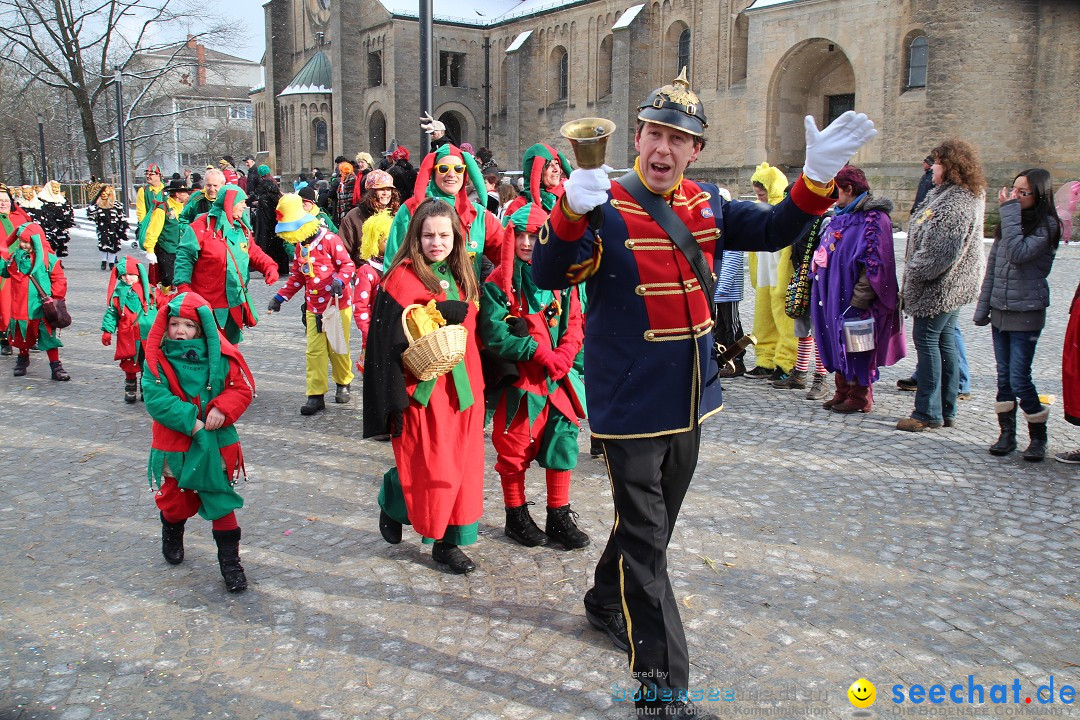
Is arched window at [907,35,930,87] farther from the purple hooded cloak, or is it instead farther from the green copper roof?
the green copper roof

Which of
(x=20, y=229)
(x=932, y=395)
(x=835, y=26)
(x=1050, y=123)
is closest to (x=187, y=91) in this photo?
(x=835, y=26)

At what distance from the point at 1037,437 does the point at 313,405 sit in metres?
5.69

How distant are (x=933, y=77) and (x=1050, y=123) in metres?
3.52

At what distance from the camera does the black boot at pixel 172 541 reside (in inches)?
180

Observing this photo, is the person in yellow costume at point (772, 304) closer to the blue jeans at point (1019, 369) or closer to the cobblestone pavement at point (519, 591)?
the cobblestone pavement at point (519, 591)

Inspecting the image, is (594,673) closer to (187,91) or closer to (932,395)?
(932,395)

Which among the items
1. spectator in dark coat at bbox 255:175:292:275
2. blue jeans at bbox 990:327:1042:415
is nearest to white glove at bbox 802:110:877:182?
blue jeans at bbox 990:327:1042:415

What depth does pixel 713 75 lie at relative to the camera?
3634cm

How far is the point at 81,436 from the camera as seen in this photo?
23.5 feet

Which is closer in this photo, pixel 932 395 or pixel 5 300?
pixel 932 395

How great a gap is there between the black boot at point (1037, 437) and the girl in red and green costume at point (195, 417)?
5235mm

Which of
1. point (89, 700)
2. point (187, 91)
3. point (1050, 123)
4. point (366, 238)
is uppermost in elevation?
point (187, 91)

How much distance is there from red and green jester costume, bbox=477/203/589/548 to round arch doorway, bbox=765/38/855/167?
→ 28415 mm

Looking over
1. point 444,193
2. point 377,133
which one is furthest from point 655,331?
point 377,133
